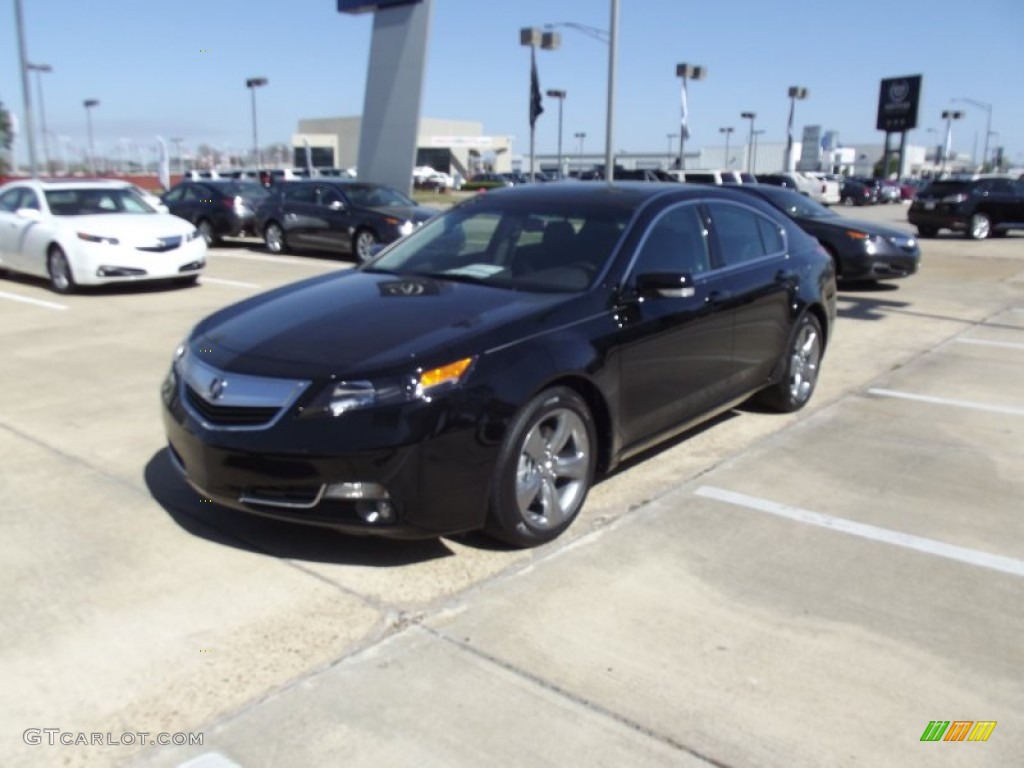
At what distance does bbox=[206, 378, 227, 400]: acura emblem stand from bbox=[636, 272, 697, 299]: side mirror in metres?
2.04

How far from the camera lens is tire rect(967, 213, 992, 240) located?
23.0 m

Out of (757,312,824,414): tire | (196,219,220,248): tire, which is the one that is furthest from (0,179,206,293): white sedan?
(757,312,824,414): tire

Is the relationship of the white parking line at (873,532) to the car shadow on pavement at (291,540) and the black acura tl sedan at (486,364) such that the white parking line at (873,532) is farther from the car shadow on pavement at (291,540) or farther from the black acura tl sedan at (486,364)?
the car shadow on pavement at (291,540)

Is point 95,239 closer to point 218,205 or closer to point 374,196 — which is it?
point 374,196

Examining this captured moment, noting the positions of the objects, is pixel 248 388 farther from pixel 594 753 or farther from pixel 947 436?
pixel 947 436

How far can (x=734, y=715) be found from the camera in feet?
9.34

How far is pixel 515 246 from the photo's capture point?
195 inches

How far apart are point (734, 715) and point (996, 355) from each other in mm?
Answer: 7087

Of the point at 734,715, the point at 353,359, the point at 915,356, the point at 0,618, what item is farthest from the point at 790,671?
the point at 915,356

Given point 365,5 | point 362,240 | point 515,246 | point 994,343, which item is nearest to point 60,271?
point 362,240

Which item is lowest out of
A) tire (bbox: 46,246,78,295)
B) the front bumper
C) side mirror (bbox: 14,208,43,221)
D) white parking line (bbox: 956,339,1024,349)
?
white parking line (bbox: 956,339,1024,349)

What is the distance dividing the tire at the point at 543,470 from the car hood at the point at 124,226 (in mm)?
9014

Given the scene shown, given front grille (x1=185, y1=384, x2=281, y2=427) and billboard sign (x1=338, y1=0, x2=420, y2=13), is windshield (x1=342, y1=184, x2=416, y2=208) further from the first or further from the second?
front grille (x1=185, y1=384, x2=281, y2=427)

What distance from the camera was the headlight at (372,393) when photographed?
3521mm
